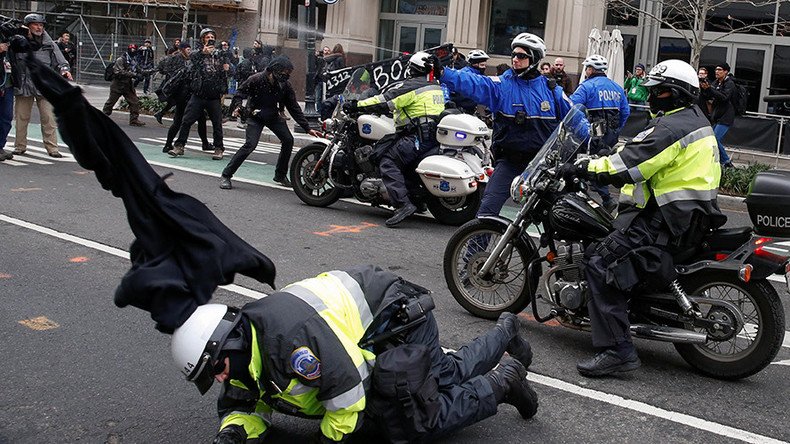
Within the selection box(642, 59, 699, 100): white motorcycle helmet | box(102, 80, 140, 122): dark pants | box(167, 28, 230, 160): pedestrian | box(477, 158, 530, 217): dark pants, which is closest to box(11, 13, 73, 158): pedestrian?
box(167, 28, 230, 160): pedestrian

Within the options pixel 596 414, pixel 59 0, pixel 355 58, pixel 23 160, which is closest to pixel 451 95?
pixel 23 160

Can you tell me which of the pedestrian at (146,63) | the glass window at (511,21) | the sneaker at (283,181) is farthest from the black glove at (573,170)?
the glass window at (511,21)

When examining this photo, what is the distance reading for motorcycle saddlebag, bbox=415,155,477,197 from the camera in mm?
9562

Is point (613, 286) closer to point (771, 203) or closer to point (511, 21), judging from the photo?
point (771, 203)

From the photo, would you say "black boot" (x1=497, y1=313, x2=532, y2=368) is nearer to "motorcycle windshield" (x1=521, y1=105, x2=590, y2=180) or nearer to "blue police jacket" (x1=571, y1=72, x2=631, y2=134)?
"motorcycle windshield" (x1=521, y1=105, x2=590, y2=180)

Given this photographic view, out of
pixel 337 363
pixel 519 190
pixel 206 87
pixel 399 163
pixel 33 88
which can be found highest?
pixel 206 87

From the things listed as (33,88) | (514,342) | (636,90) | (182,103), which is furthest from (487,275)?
(636,90)

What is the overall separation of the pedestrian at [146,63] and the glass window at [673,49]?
12.7 meters

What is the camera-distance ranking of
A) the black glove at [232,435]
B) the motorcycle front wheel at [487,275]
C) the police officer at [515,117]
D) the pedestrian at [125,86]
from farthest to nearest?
the pedestrian at [125,86] → the police officer at [515,117] → the motorcycle front wheel at [487,275] → the black glove at [232,435]

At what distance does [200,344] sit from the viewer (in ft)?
12.6

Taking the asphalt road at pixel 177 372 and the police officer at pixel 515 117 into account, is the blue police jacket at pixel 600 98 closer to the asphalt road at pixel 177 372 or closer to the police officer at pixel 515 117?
the asphalt road at pixel 177 372

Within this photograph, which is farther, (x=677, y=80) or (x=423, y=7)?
(x=423, y=7)

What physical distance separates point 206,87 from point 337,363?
34.3ft

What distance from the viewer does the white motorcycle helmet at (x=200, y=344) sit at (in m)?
3.83
